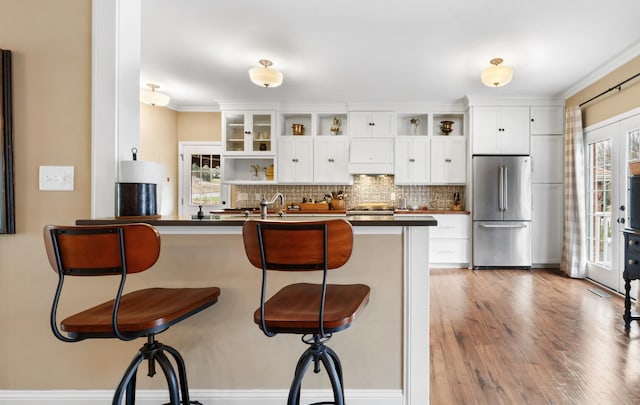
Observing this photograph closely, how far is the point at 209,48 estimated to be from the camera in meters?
3.54

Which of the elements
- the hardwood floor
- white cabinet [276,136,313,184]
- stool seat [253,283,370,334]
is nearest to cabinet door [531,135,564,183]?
the hardwood floor

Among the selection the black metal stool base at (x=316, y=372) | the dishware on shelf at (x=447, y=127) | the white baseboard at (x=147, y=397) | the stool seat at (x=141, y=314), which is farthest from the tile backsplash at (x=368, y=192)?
the black metal stool base at (x=316, y=372)

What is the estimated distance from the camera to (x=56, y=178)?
173 centimetres

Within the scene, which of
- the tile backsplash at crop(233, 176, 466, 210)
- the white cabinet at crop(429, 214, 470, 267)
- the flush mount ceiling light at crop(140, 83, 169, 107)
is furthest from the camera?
the tile backsplash at crop(233, 176, 466, 210)

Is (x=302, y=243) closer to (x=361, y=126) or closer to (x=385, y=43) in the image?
(x=385, y=43)

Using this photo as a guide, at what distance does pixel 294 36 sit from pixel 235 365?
2.90m

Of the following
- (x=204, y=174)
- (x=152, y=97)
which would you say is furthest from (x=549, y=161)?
(x=152, y=97)

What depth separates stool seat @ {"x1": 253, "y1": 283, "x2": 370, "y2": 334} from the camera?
1158mm

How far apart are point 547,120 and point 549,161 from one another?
2.09 feet

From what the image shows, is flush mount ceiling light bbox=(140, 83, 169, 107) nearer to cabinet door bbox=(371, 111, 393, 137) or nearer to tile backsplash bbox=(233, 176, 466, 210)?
tile backsplash bbox=(233, 176, 466, 210)

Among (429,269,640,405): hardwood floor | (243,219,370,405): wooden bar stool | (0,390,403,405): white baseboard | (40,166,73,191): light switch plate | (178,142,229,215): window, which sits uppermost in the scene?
(178,142,229,215): window

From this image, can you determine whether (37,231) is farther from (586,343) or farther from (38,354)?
(586,343)

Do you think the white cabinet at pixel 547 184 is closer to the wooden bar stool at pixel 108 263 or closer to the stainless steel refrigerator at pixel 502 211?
the stainless steel refrigerator at pixel 502 211

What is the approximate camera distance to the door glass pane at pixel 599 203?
4086 mm
